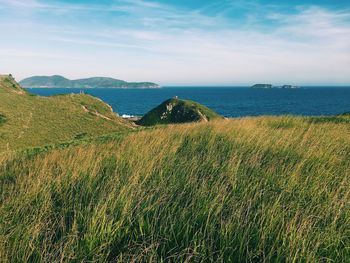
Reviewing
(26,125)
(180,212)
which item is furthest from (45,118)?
(180,212)

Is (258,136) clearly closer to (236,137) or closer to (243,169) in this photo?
(236,137)

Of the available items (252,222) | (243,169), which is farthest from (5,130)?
(252,222)

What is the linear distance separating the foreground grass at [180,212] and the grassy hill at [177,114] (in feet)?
140

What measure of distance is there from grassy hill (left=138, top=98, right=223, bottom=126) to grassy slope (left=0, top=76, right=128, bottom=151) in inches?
557

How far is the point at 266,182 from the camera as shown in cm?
647

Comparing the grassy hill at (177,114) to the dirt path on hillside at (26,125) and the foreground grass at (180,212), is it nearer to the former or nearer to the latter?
the dirt path on hillside at (26,125)

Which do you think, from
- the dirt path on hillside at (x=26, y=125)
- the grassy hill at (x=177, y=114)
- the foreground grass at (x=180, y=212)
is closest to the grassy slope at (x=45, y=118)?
the dirt path on hillside at (x=26, y=125)

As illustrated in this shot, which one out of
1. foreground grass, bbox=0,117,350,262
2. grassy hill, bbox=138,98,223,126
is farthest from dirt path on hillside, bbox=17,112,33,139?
grassy hill, bbox=138,98,223,126

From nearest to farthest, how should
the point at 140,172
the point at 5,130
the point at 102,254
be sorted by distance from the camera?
1. the point at 102,254
2. the point at 140,172
3. the point at 5,130

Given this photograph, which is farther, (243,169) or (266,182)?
(243,169)

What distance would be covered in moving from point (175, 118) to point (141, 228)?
4815 cm

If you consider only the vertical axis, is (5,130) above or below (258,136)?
below

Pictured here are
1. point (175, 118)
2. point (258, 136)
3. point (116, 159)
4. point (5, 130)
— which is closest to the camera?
point (116, 159)

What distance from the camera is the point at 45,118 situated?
31219 millimetres
